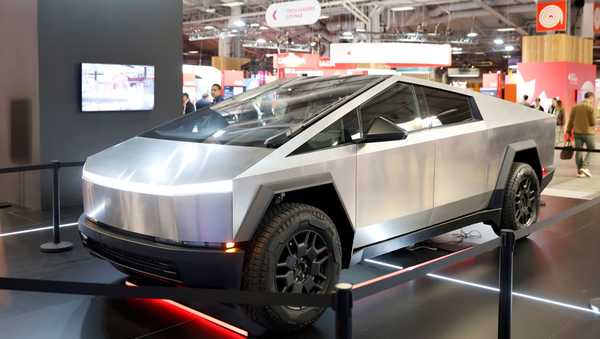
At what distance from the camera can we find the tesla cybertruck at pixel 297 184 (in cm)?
314

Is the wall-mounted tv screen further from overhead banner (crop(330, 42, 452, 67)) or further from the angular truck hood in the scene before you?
overhead banner (crop(330, 42, 452, 67))

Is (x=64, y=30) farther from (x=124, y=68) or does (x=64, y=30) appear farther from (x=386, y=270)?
(x=386, y=270)

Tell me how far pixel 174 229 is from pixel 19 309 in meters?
1.44

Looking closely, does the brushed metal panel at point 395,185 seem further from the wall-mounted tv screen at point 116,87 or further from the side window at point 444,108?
the wall-mounted tv screen at point 116,87

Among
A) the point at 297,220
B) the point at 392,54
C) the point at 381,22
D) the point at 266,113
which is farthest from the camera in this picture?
the point at 381,22

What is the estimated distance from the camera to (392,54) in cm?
2030

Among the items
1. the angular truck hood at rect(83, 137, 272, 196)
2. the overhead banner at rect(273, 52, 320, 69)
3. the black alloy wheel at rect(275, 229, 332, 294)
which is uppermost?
the overhead banner at rect(273, 52, 320, 69)

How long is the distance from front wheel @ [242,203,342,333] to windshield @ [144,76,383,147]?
452 millimetres

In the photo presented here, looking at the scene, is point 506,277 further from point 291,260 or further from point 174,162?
point 174,162

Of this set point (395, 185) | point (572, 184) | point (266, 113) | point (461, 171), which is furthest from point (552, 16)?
point (266, 113)

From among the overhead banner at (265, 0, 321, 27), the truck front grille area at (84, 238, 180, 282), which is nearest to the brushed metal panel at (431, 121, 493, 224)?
the truck front grille area at (84, 238, 180, 282)

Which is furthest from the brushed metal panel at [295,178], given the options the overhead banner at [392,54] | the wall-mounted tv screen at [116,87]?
the overhead banner at [392,54]

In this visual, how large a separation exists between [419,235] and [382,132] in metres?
0.93

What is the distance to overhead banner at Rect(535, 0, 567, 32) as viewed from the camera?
54.5 ft
